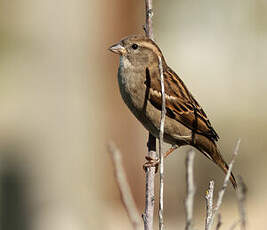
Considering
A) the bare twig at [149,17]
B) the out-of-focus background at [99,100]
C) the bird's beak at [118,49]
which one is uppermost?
the bare twig at [149,17]

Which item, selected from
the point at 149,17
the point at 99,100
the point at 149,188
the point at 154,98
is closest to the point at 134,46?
the point at 154,98

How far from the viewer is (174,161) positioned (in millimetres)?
9211

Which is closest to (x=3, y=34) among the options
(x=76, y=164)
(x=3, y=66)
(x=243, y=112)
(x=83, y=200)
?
(x=3, y=66)

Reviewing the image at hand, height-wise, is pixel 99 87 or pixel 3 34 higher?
pixel 3 34

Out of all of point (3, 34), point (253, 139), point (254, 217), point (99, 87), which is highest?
point (3, 34)

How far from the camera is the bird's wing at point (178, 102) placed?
4414mm

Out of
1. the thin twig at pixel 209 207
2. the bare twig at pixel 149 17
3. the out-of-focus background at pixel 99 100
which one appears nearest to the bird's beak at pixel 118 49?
the bare twig at pixel 149 17

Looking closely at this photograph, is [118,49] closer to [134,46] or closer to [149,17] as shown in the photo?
[134,46]

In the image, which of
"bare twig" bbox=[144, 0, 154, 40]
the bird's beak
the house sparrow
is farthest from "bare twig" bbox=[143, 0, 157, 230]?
the bird's beak

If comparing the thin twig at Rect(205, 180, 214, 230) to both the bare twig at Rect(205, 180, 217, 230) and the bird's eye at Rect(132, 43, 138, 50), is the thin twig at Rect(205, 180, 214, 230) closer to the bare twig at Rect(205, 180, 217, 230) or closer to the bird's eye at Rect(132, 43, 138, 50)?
the bare twig at Rect(205, 180, 217, 230)

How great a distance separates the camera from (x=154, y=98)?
4406 mm

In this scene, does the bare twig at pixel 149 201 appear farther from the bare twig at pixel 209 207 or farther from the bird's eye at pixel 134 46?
the bird's eye at pixel 134 46

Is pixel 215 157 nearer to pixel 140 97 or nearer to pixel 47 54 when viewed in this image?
pixel 140 97

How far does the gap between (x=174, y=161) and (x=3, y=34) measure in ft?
9.50
